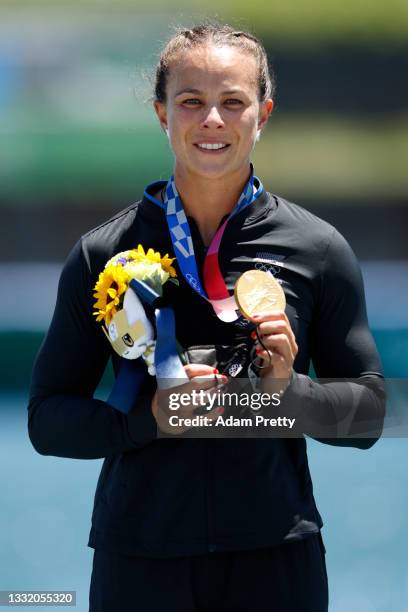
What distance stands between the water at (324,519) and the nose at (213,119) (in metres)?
1.48

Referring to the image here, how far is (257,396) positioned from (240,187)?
35 centimetres

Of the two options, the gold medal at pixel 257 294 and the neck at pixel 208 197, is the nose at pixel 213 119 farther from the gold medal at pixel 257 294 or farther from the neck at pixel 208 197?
the gold medal at pixel 257 294

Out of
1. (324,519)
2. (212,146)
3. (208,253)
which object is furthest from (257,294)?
(324,519)

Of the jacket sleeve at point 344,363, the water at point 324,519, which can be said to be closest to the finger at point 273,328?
the jacket sleeve at point 344,363

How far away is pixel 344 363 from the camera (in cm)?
149

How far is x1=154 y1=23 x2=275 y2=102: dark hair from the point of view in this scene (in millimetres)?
1521

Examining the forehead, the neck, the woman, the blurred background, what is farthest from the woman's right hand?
the blurred background

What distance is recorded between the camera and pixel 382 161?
3492 mm

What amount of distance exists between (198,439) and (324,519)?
1.48 meters

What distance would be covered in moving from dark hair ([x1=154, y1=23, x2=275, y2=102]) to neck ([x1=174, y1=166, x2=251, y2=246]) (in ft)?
0.46

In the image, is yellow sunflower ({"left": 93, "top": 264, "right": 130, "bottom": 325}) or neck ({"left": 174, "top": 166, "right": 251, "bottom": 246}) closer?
yellow sunflower ({"left": 93, "top": 264, "right": 130, "bottom": 325})

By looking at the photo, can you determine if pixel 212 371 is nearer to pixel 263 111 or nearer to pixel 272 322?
pixel 272 322

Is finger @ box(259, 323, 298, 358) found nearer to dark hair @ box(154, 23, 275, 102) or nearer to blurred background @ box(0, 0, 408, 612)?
dark hair @ box(154, 23, 275, 102)

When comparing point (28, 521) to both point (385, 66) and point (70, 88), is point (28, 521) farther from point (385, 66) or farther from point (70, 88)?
point (385, 66)
